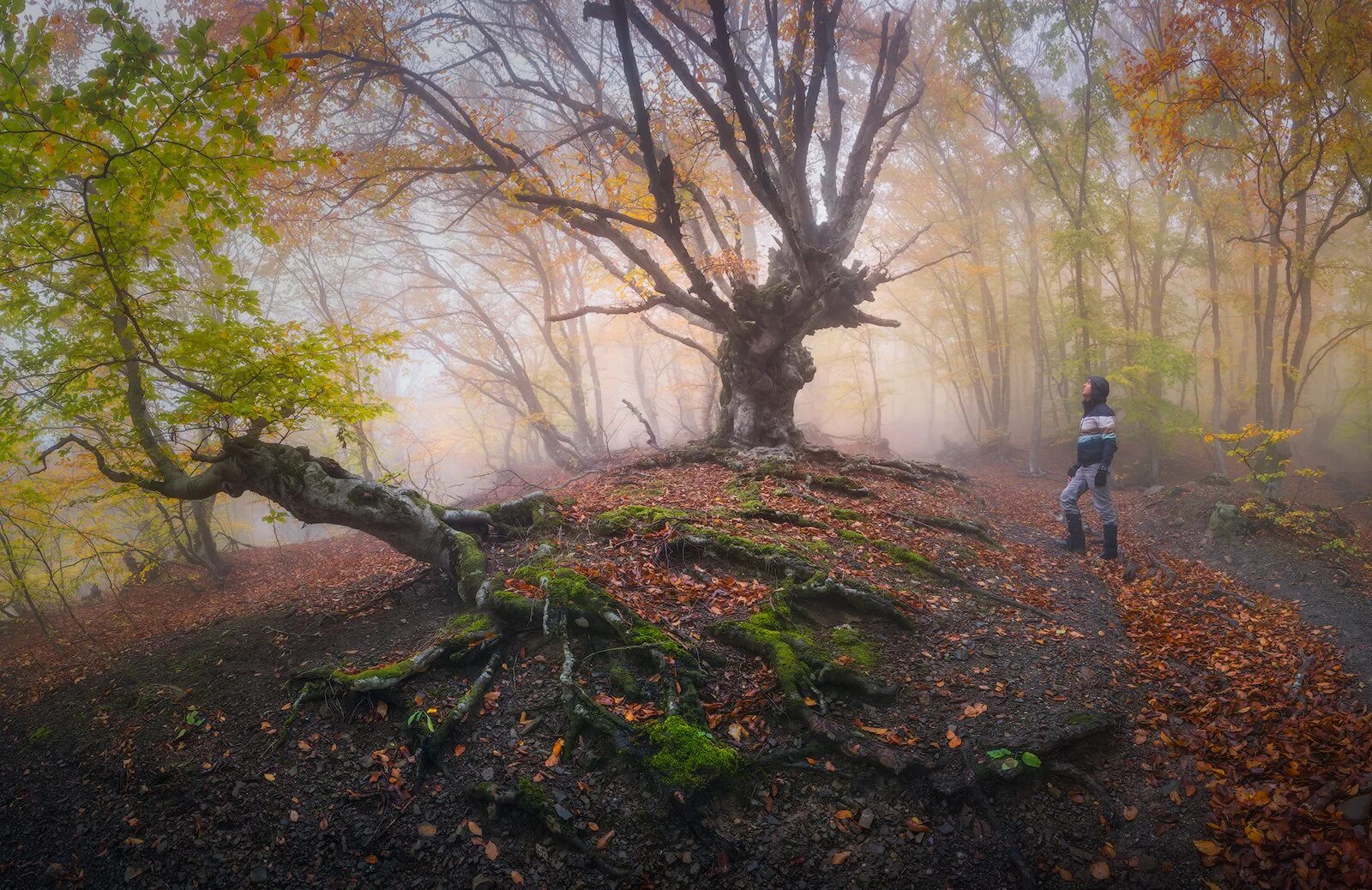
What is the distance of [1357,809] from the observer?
273 centimetres

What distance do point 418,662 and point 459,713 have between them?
70 centimetres

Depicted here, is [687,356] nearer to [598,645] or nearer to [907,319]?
[907,319]

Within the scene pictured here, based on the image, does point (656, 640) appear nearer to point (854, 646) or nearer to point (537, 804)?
point (537, 804)

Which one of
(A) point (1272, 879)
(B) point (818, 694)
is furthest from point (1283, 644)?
(B) point (818, 694)

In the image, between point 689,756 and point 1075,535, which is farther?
point 1075,535

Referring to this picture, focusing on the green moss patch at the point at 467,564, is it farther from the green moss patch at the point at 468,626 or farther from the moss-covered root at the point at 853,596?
the moss-covered root at the point at 853,596

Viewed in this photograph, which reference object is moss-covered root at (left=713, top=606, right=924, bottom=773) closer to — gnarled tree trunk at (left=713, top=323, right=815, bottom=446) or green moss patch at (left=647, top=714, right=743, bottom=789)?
green moss patch at (left=647, top=714, right=743, bottom=789)

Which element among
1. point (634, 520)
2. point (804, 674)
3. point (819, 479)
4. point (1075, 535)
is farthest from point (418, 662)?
point (1075, 535)

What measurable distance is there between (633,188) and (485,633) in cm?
969

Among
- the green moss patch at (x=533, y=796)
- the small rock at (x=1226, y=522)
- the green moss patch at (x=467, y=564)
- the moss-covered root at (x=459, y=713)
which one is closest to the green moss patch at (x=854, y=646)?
the green moss patch at (x=533, y=796)

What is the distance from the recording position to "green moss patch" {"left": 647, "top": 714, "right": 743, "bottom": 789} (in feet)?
10.1

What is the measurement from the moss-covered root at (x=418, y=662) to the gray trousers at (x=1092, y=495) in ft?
25.2

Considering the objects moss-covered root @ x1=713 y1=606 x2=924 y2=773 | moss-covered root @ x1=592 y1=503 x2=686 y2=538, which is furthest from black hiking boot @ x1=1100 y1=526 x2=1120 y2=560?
moss-covered root @ x1=592 y1=503 x2=686 y2=538

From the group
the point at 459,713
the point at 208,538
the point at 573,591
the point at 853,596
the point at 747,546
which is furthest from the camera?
the point at 208,538
